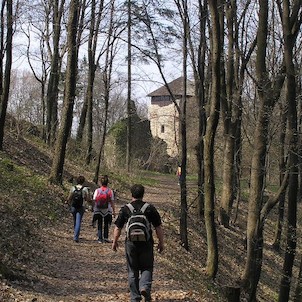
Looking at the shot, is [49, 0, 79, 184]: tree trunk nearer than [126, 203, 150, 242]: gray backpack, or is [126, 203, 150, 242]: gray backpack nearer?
[126, 203, 150, 242]: gray backpack

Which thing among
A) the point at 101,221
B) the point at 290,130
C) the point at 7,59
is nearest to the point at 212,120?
the point at 290,130

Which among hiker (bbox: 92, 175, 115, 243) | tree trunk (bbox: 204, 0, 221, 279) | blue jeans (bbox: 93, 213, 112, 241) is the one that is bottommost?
blue jeans (bbox: 93, 213, 112, 241)

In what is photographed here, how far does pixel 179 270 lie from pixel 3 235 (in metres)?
4.12

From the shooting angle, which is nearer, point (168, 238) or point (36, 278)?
point (36, 278)

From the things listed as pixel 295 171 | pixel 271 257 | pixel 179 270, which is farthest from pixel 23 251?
pixel 271 257

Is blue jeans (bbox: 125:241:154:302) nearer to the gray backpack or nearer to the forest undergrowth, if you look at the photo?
the gray backpack

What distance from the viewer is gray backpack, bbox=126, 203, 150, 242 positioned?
20.6 ft

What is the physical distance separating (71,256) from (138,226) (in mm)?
4878

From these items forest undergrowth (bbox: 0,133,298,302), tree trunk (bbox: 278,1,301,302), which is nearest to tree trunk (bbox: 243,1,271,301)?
tree trunk (bbox: 278,1,301,302)

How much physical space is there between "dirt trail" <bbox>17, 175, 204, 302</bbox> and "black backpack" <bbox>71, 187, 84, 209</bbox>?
992 millimetres

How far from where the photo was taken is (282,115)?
15180 millimetres

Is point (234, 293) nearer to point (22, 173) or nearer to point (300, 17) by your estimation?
point (300, 17)

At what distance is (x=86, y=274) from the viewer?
9.40m

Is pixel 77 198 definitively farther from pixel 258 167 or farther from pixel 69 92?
pixel 69 92
